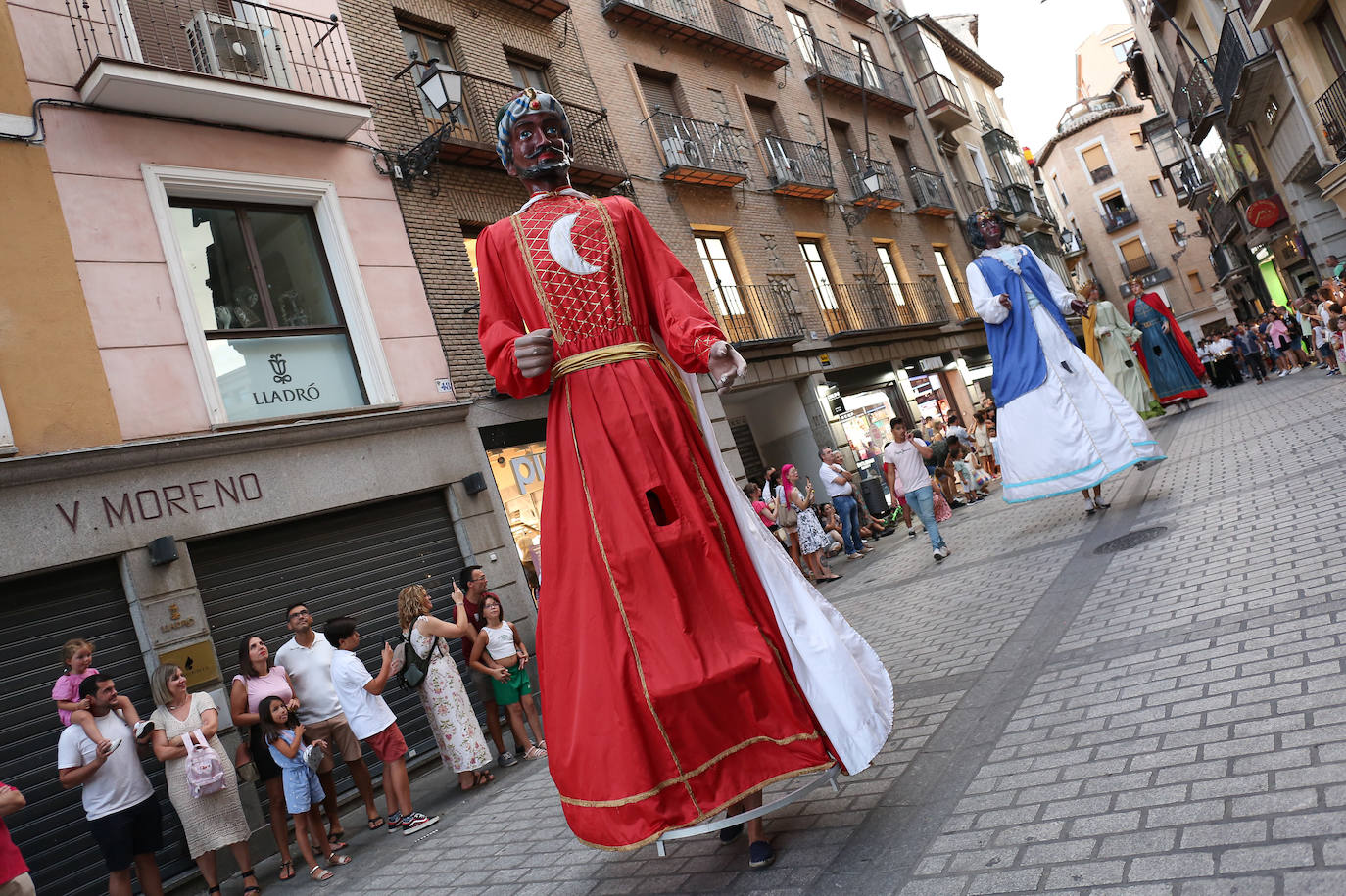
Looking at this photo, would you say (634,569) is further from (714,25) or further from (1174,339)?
(714,25)

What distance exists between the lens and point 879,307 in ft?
71.6

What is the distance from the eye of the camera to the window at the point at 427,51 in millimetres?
11898

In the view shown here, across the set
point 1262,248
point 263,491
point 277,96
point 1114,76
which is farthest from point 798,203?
point 1114,76

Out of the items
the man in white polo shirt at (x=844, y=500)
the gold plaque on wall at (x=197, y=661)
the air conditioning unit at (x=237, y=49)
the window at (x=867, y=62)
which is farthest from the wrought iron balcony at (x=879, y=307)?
the gold plaque on wall at (x=197, y=661)

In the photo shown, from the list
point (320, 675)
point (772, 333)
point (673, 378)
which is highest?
point (772, 333)

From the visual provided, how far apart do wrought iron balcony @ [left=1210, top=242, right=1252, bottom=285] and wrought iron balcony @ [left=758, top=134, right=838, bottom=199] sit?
22.2 meters

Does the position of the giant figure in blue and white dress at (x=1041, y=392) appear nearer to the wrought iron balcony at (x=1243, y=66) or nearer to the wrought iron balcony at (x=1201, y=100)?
the wrought iron balcony at (x=1243, y=66)

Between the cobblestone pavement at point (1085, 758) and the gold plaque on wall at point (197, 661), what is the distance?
65.2 inches

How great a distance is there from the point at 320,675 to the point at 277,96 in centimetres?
601

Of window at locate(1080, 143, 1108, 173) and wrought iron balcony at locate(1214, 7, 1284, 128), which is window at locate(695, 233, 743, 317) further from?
window at locate(1080, 143, 1108, 173)

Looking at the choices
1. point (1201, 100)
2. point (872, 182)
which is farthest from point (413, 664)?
point (1201, 100)

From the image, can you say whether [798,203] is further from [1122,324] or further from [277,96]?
[277,96]

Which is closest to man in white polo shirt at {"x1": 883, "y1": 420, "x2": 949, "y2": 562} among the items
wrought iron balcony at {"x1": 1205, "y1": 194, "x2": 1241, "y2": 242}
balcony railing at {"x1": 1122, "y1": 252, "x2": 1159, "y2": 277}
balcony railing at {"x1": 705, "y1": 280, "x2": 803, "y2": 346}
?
balcony railing at {"x1": 705, "y1": 280, "x2": 803, "y2": 346}

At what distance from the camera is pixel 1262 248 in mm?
30250
